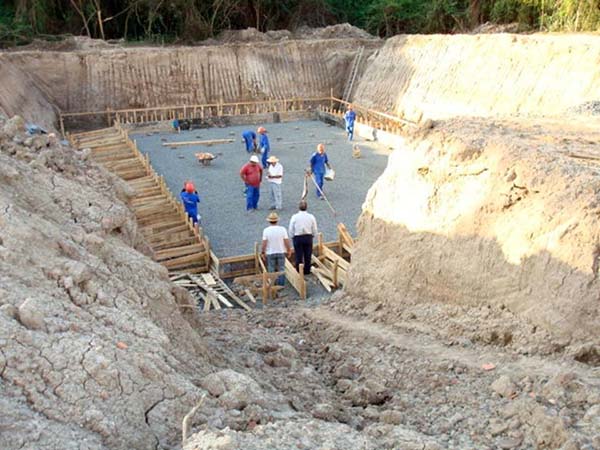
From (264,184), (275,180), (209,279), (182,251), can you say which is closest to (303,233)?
(209,279)

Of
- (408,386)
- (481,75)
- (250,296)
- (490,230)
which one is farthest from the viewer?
(481,75)

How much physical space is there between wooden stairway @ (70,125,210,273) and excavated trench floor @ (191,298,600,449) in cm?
258

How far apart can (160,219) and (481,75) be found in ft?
42.5

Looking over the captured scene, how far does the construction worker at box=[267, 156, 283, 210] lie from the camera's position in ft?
43.5

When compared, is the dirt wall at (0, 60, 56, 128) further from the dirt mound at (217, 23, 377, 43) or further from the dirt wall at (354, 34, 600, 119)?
the dirt wall at (354, 34, 600, 119)

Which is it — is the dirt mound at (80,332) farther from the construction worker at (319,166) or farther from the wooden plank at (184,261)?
→ the construction worker at (319,166)

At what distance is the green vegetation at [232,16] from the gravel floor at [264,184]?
1033 cm

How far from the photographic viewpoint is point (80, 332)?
4.02 meters

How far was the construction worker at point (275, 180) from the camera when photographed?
13250mm

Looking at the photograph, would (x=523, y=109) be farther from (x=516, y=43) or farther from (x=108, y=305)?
(x=108, y=305)

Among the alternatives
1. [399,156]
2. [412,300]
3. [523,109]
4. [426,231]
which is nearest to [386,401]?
[412,300]

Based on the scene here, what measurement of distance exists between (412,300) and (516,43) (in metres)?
15.0

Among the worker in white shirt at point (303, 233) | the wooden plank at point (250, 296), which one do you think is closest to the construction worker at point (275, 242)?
the worker in white shirt at point (303, 233)

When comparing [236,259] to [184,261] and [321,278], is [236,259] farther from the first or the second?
[321,278]
